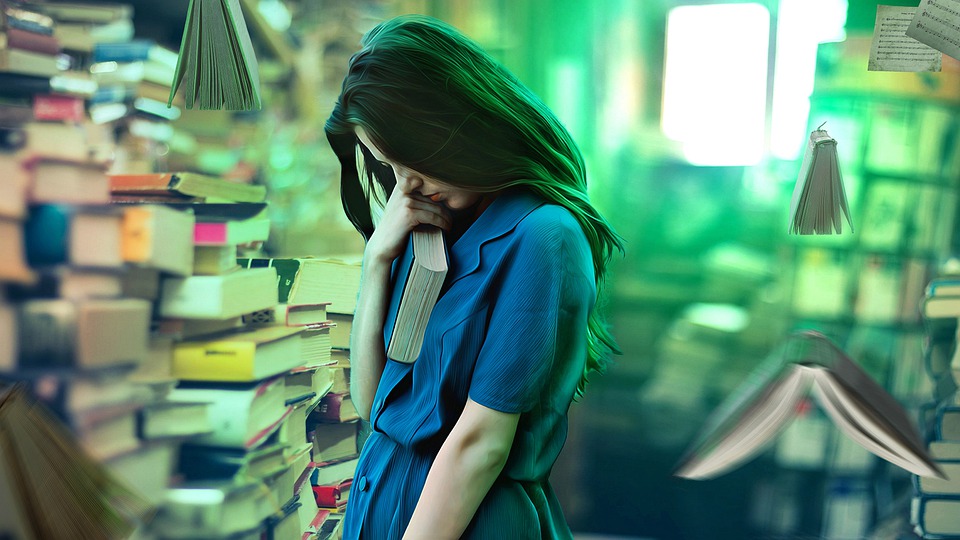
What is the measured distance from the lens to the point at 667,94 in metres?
1.85

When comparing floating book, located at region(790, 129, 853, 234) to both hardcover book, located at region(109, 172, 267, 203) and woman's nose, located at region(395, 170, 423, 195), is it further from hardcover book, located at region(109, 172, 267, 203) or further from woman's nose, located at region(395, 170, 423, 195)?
hardcover book, located at region(109, 172, 267, 203)

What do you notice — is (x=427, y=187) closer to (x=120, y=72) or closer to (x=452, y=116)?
(x=452, y=116)

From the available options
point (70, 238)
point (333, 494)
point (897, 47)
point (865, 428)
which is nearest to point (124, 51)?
point (70, 238)

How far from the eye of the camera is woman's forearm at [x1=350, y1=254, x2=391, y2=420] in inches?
47.4

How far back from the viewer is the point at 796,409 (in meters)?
1.89

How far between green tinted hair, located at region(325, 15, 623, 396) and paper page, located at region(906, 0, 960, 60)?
0.80 meters

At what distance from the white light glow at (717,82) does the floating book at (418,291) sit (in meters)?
0.94

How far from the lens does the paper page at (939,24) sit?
140 cm

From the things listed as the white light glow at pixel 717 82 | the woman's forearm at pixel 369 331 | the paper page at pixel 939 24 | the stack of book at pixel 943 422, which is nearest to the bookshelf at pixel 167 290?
the woman's forearm at pixel 369 331

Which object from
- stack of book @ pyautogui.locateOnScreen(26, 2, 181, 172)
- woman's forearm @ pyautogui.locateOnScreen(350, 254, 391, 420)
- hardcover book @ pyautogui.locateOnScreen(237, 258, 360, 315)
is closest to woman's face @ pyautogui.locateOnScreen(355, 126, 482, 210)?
woman's forearm @ pyautogui.locateOnScreen(350, 254, 391, 420)

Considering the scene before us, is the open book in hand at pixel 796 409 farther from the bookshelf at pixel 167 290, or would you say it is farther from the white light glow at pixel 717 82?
the bookshelf at pixel 167 290

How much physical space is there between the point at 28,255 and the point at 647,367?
151 centimetres

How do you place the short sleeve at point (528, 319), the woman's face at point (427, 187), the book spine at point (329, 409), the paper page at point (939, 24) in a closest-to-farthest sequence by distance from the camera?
the short sleeve at point (528, 319), the woman's face at point (427, 187), the paper page at point (939, 24), the book spine at point (329, 409)

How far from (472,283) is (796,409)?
118cm
